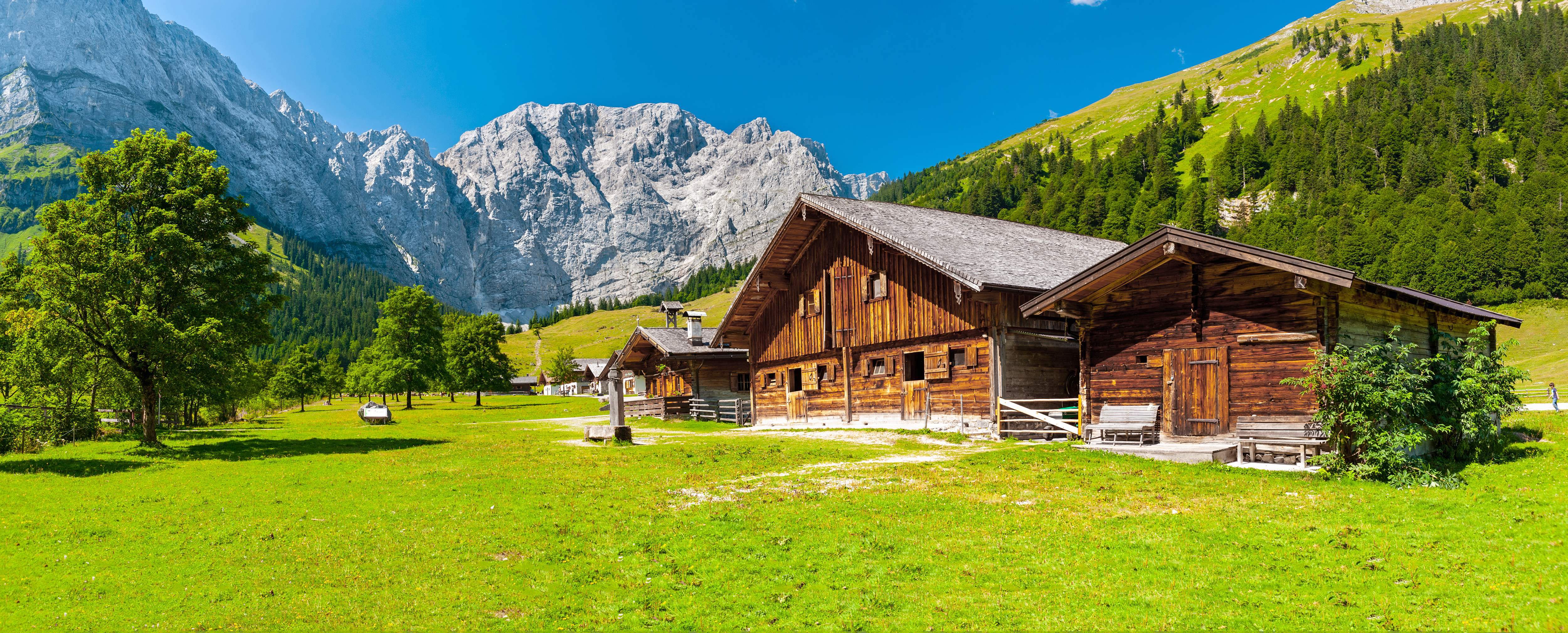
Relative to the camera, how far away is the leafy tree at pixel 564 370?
15000 cm

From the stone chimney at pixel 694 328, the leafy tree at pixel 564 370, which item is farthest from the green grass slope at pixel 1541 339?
the leafy tree at pixel 564 370

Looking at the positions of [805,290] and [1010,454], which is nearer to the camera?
[1010,454]

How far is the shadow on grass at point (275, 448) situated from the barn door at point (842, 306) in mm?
17807

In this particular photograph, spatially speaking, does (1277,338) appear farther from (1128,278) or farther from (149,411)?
(149,411)

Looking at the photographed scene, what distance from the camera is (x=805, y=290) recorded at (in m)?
38.3

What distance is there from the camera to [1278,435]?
61.0ft

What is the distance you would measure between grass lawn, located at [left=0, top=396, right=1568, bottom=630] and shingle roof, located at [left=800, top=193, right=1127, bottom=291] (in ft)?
32.7

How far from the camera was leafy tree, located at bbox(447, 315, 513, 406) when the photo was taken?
86188mm

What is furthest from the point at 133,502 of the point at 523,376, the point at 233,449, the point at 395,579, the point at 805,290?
the point at 523,376

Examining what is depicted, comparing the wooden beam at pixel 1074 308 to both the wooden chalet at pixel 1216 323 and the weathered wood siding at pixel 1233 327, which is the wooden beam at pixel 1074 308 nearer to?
the wooden chalet at pixel 1216 323

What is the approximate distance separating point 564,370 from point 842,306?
124 m

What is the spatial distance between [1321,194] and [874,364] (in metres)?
189

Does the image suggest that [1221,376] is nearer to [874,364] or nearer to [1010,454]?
[1010,454]

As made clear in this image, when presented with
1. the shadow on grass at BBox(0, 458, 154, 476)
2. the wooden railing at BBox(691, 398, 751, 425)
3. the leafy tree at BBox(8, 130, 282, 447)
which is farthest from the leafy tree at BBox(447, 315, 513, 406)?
the shadow on grass at BBox(0, 458, 154, 476)
